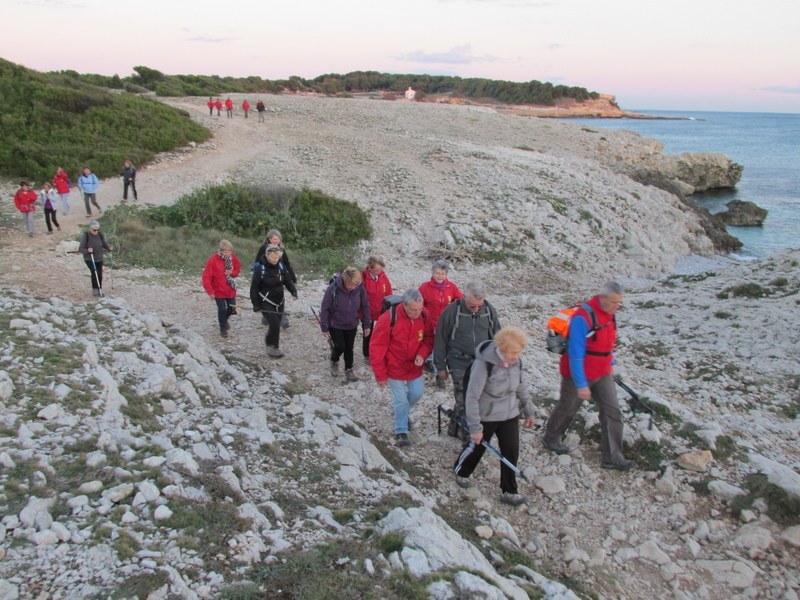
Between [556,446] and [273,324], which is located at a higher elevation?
[273,324]

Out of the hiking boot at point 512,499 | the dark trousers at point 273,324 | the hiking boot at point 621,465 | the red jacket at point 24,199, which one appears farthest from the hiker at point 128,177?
the hiking boot at point 621,465

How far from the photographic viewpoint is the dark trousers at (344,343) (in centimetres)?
788

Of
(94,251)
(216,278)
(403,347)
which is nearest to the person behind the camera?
(403,347)

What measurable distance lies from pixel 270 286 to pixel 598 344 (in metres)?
4.80

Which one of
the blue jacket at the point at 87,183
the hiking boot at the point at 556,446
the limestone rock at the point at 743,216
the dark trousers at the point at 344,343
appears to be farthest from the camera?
the limestone rock at the point at 743,216

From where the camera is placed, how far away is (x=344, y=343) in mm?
7988

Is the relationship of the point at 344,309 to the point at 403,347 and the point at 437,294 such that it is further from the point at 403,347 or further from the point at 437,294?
the point at 403,347

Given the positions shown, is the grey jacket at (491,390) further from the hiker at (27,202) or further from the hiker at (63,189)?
the hiker at (63,189)

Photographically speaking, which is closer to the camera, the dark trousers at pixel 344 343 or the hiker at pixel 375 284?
the dark trousers at pixel 344 343

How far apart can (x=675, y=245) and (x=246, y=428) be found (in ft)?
65.9

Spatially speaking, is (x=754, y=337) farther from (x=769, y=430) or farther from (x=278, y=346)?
(x=278, y=346)

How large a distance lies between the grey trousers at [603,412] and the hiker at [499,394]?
35.9 inches

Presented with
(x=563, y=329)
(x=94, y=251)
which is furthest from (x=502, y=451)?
(x=94, y=251)

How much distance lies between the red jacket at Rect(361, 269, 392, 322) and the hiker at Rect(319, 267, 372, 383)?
374 mm
